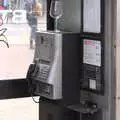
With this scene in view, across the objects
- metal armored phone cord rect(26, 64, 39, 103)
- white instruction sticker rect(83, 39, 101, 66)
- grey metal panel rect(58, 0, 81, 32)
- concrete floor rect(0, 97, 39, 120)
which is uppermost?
grey metal panel rect(58, 0, 81, 32)

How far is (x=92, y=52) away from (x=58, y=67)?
291 mm

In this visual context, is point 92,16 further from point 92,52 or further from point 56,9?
point 56,9

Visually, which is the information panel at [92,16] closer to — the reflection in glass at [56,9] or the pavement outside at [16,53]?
the reflection in glass at [56,9]

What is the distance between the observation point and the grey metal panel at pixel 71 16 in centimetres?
344

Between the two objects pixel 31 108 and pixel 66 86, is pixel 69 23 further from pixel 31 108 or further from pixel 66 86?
pixel 31 108

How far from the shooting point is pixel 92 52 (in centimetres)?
327

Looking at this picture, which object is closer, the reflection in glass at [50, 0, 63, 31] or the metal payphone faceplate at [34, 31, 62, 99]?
the metal payphone faceplate at [34, 31, 62, 99]

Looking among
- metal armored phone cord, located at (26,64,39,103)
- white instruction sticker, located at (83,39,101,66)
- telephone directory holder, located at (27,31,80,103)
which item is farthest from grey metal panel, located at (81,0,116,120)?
metal armored phone cord, located at (26,64,39,103)

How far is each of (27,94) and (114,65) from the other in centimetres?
104

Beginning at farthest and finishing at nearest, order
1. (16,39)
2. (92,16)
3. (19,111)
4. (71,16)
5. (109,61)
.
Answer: (19,111)
(16,39)
(71,16)
(92,16)
(109,61)

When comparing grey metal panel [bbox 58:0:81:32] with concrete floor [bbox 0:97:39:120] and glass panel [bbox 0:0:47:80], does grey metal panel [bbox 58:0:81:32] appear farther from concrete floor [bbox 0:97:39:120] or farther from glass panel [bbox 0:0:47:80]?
concrete floor [bbox 0:97:39:120]

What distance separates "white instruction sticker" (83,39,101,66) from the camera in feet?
10.5

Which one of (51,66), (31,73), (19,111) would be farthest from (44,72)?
(19,111)

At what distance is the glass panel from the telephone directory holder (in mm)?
418
